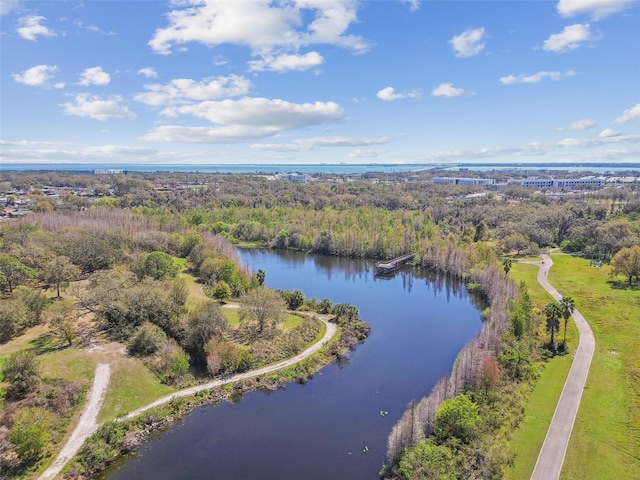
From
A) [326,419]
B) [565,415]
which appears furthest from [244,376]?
[565,415]

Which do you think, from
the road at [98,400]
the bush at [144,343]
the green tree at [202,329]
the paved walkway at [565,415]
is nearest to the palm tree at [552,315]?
the paved walkway at [565,415]

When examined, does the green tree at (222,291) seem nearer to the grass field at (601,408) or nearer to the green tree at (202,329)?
the green tree at (202,329)

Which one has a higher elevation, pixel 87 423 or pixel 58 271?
pixel 58 271

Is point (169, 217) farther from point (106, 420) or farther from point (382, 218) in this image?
point (106, 420)

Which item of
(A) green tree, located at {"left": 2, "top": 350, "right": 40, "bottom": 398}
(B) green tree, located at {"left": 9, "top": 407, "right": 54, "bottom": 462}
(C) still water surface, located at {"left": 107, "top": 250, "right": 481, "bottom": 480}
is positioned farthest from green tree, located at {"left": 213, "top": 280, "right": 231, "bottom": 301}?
(B) green tree, located at {"left": 9, "top": 407, "right": 54, "bottom": 462}

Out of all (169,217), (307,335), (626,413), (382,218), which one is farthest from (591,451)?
(169,217)

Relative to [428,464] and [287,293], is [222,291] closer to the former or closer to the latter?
[287,293]
